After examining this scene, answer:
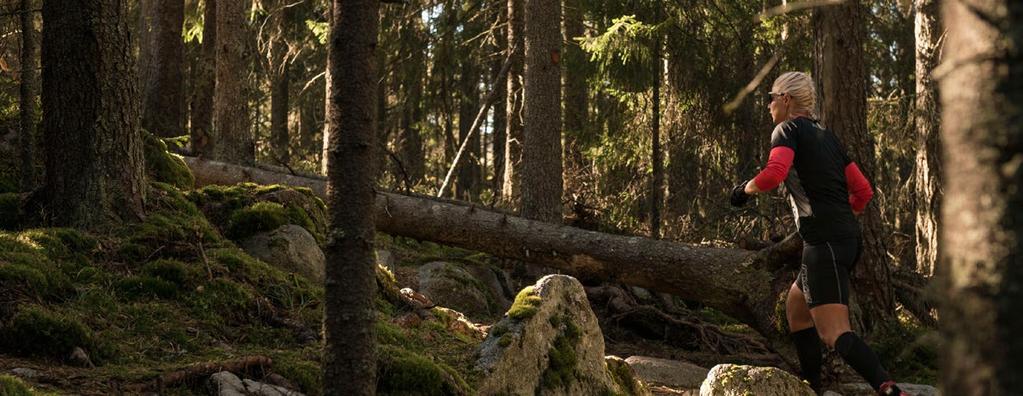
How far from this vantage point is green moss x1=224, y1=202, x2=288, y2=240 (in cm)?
774

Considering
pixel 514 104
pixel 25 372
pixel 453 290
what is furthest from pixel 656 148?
pixel 25 372

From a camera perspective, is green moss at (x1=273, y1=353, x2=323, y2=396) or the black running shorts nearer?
green moss at (x1=273, y1=353, x2=323, y2=396)

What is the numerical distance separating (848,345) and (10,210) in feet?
19.3

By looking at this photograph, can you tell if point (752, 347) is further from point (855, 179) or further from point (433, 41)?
point (433, 41)

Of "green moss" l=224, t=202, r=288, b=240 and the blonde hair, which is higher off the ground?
the blonde hair

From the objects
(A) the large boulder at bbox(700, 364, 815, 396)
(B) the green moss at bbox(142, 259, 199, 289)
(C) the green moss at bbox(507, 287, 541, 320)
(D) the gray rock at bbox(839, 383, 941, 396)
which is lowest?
(D) the gray rock at bbox(839, 383, 941, 396)

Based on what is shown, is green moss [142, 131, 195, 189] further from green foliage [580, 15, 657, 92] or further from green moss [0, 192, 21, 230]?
green foliage [580, 15, 657, 92]

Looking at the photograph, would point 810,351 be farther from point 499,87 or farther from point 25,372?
point 499,87

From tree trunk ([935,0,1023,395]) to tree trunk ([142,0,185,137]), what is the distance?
1448 centimetres

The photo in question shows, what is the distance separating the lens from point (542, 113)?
12633 mm

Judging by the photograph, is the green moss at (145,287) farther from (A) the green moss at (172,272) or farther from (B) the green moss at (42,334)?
(B) the green moss at (42,334)

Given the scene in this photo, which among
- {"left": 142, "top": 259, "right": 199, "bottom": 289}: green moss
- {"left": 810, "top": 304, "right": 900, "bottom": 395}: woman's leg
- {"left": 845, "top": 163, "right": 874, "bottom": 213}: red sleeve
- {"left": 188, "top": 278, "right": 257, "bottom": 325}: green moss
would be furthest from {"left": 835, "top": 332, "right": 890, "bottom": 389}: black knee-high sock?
{"left": 142, "top": 259, "right": 199, "bottom": 289}: green moss

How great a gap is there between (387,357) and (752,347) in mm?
5961

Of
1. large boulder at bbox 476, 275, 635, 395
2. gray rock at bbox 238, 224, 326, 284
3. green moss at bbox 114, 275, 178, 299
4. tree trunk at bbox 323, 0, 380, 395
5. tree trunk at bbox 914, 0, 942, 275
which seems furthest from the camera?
tree trunk at bbox 914, 0, 942, 275
